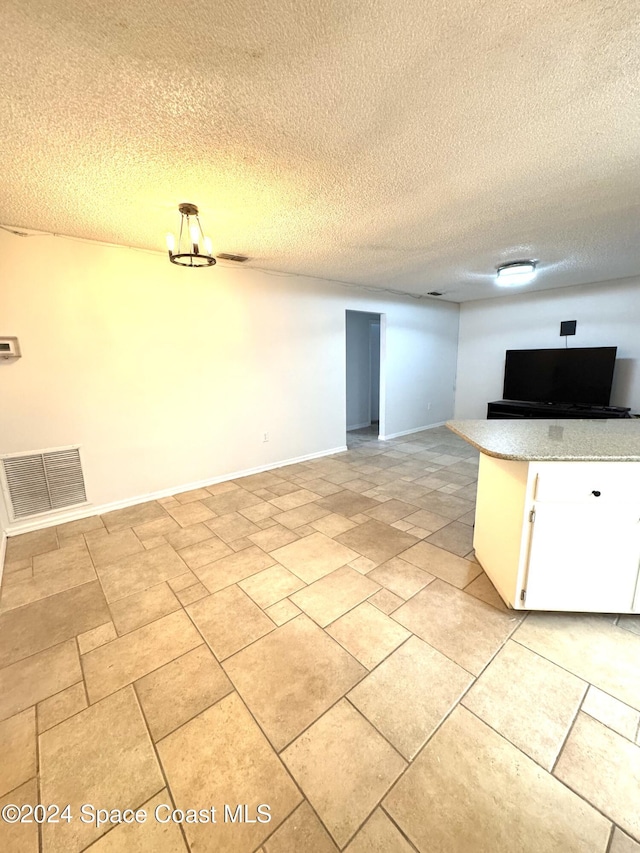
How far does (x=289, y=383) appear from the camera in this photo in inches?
167

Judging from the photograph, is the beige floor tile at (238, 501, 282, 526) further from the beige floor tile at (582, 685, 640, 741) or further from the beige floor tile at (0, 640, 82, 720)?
the beige floor tile at (582, 685, 640, 741)

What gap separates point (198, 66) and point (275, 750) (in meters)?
2.42

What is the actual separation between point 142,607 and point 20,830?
3.09 ft

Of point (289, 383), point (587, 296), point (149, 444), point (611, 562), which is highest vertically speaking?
point (587, 296)

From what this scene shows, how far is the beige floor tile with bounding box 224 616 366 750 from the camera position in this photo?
130 cm

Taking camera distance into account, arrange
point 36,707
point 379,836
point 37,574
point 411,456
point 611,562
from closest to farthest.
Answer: point 379,836 → point 36,707 → point 611,562 → point 37,574 → point 411,456

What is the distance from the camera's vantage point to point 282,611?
6.05 ft

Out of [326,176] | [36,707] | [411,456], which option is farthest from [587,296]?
[36,707]

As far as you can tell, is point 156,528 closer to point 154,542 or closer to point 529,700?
point 154,542

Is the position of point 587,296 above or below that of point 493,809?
above

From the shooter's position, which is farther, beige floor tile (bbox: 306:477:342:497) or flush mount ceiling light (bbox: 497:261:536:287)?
flush mount ceiling light (bbox: 497:261:536:287)

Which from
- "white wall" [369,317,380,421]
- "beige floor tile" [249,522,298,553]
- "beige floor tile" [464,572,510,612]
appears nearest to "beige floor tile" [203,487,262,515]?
"beige floor tile" [249,522,298,553]

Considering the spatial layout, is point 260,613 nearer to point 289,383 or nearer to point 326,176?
point 326,176

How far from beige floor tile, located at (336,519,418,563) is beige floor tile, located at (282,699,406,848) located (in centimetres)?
110
